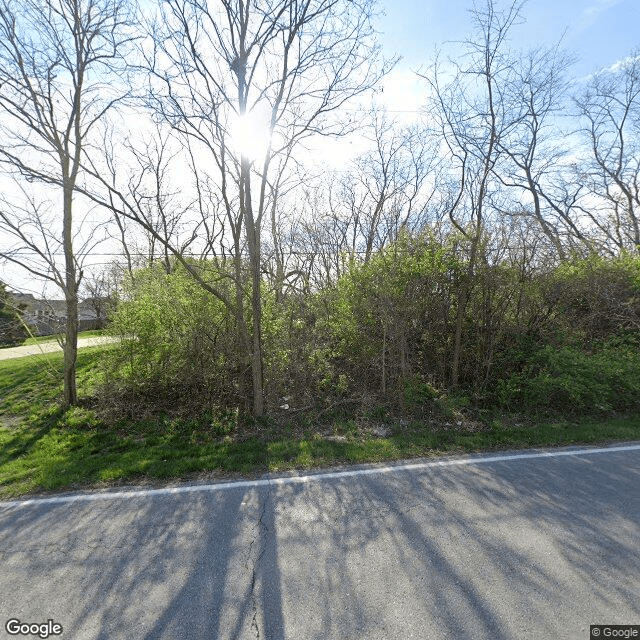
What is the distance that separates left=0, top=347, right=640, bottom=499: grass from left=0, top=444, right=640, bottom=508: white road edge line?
0.25m

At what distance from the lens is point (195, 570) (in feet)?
8.57

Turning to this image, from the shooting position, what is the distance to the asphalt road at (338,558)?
7.12 ft

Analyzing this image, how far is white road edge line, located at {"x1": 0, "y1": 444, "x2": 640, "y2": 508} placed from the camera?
3734 millimetres

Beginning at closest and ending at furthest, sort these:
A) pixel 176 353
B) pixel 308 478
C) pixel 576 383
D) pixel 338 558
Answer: pixel 338 558 < pixel 308 478 < pixel 576 383 < pixel 176 353

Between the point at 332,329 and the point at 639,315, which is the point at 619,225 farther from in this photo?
the point at 332,329

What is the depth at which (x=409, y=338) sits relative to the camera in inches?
269

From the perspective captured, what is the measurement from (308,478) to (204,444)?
194cm

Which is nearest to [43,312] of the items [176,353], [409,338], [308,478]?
[176,353]

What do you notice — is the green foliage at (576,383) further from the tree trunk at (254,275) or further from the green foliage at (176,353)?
the green foliage at (176,353)

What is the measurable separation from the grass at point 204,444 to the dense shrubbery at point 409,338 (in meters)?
0.64

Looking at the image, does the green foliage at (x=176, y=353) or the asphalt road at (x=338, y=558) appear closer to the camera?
the asphalt road at (x=338, y=558)

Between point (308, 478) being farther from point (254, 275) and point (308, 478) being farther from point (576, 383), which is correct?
point (576, 383)

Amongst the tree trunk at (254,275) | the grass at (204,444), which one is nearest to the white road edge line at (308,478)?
the grass at (204,444)

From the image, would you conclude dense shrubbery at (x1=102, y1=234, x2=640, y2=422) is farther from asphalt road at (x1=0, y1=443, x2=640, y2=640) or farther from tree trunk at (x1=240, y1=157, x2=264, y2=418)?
asphalt road at (x1=0, y1=443, x2=640, y2=640)
